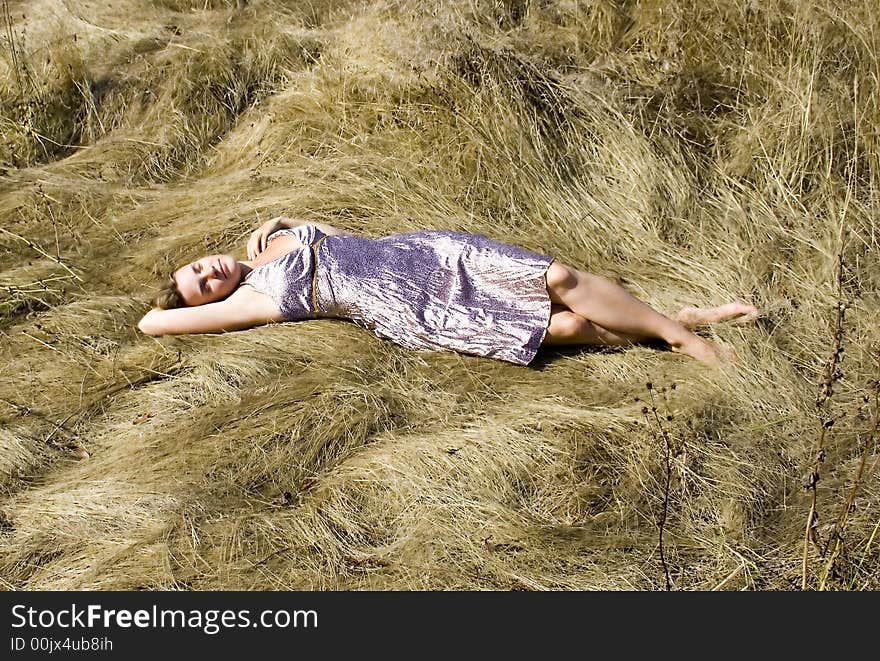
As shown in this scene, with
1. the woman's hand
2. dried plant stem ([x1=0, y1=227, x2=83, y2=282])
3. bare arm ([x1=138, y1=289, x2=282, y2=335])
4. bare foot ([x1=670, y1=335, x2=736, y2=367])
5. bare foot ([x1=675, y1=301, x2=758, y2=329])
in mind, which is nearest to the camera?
bare foot ([x1=670, y1=335, x2=736, y2=367])

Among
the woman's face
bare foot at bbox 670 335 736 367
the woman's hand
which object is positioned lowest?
bare foot at bbox 670 335 736 367

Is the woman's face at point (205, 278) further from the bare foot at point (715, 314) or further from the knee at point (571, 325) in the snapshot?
the bare foot at point (715, 314)

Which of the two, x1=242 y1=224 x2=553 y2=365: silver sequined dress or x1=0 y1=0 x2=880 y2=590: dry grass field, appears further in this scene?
x1=242 y1=224 x2=553 y2=365: silver sequined dress

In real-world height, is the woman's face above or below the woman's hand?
below

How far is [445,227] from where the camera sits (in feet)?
16.6

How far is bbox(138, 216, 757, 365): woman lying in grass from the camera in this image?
419cm

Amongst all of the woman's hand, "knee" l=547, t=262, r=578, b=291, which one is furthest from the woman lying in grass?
the woman's hand

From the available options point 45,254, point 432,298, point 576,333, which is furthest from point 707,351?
point 45,254

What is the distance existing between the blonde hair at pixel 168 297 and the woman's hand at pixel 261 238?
41 centimetres

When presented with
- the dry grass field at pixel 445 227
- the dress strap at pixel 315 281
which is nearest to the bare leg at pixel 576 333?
the dry grass field at pixel 445 227

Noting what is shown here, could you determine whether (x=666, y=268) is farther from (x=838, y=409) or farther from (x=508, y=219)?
(x=838, y=409)

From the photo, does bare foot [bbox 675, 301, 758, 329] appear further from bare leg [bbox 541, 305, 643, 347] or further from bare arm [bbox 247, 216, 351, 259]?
bare arm [bbox 247, 216, 351, 259]

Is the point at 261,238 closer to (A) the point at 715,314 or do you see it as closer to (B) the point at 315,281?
(B) the point at 315,281

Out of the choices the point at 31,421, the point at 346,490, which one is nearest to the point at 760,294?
the point at 346,490
